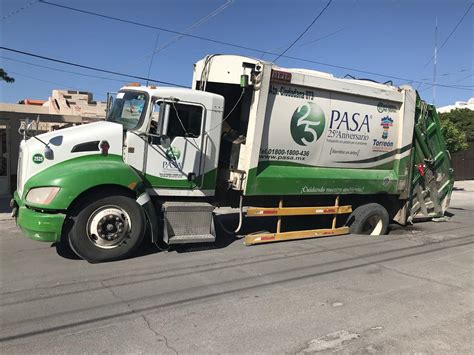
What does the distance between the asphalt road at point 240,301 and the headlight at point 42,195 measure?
0.92 m

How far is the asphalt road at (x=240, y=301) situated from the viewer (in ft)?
13.5

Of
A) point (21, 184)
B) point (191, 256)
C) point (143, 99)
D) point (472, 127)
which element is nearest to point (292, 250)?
point (191, 256)

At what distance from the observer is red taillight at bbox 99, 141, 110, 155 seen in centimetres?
686

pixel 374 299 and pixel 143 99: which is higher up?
pixel 143 99

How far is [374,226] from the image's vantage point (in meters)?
9.76

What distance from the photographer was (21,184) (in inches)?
271

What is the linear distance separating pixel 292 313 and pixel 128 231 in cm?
300

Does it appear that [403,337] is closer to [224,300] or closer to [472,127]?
[224,300]

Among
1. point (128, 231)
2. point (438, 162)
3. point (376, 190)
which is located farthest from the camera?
point (438, 162)

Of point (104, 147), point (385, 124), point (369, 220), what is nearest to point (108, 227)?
point (104, 147)

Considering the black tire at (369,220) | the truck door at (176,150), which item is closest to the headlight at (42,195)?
the truck door at (176,150)

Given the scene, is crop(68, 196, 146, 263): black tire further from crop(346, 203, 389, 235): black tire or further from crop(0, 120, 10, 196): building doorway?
crop(0, 120, 10, 196): building doorway

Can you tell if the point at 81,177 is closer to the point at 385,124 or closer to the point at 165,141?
the point at 165,141

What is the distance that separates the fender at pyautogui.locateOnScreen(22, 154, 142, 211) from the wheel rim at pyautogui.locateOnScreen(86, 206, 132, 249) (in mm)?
395
